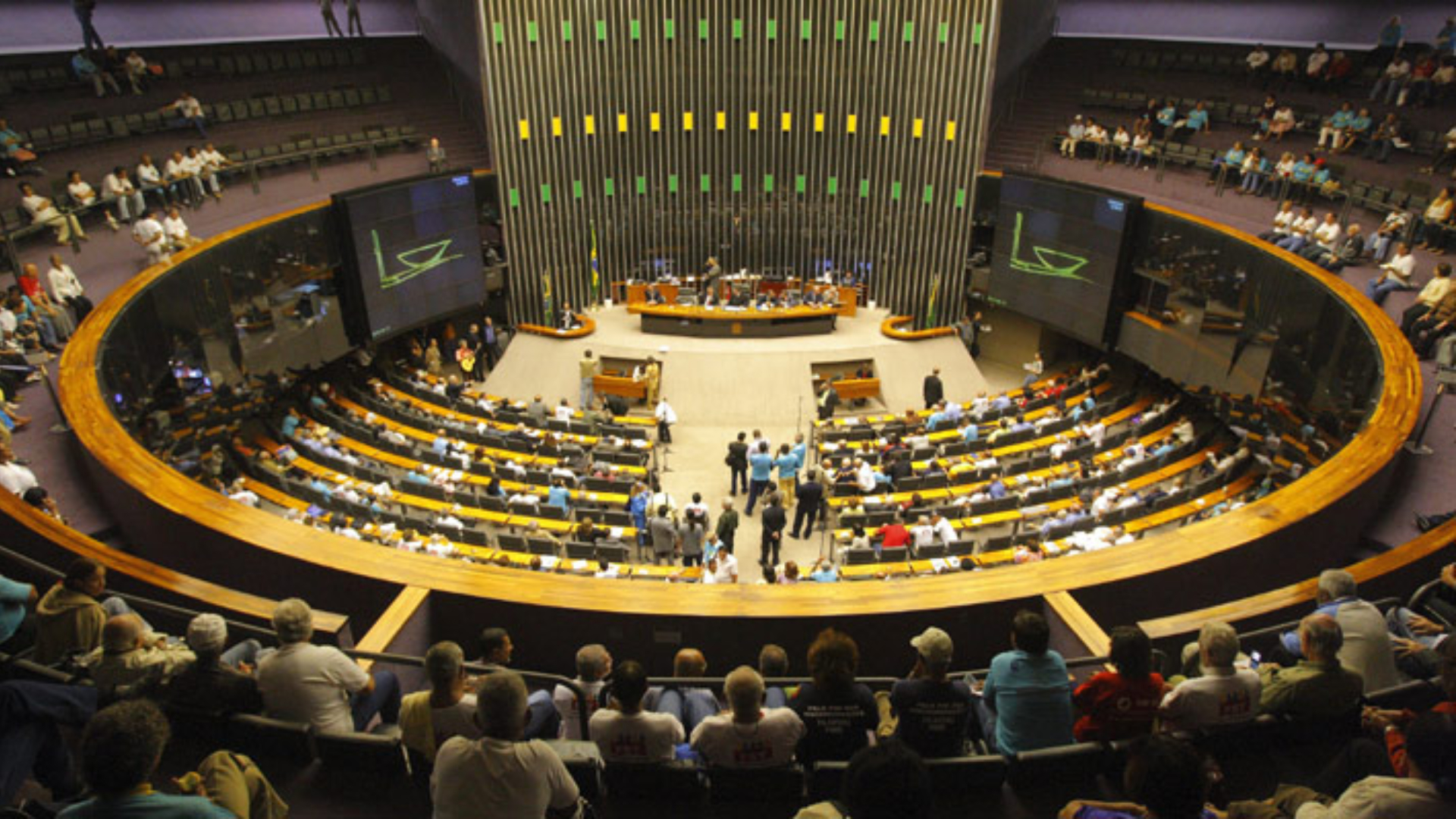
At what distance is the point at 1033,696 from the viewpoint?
3.96 m

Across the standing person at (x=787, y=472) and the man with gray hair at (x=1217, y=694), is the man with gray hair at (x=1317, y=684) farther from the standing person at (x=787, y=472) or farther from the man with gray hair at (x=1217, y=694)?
the standing person at (x=787, y=472)

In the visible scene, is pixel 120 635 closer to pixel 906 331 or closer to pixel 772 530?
pixel 772 530

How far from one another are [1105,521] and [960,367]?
24.1 ft

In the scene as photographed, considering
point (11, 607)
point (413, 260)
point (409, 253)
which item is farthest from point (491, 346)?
point (11, 607)

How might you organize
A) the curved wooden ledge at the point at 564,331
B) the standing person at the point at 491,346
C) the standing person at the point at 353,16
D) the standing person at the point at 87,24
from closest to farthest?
the standing person at the point at 87,24 < the standing person at the point at 353,16 < the curved wooden ledge at the point at 564,331 < the standing person at the point at 491,346

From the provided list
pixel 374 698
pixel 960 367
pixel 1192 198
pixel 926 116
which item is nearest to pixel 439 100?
pixel 926 116

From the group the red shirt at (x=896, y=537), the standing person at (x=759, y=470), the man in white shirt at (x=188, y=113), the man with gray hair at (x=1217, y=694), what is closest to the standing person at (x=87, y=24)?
the man in white shirt at (x=188, y=113)

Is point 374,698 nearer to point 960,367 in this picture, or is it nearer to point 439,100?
point 960,367

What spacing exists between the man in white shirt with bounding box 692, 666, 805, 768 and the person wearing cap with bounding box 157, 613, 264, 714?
2.02 meters

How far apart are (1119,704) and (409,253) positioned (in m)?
15.6

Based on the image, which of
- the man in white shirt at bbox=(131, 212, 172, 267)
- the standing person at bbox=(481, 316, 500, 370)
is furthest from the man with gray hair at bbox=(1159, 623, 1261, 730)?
the standing person at bbox=(481, 316, 500, 370)

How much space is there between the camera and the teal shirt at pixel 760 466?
12807mm

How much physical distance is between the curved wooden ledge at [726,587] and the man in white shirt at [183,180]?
811 cm

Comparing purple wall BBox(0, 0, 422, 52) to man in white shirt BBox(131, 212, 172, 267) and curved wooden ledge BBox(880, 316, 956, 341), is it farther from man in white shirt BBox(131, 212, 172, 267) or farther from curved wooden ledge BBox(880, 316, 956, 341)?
curved wooden ledge BBox(880, 316, 956, 341)
